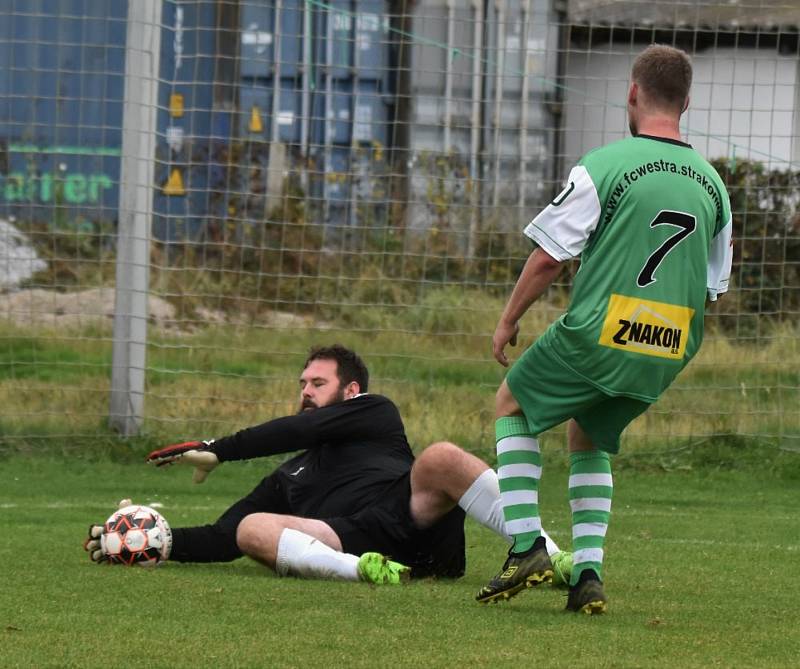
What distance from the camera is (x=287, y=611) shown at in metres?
4.95

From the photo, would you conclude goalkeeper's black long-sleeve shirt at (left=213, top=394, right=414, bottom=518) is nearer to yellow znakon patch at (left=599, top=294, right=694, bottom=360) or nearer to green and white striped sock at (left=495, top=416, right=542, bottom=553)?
green and white striped sock at (left=495, top=416, right=542, bottom=553)

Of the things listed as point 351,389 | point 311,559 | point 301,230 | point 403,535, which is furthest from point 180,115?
point 311,559

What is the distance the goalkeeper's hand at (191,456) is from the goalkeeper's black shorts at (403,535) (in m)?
0.52

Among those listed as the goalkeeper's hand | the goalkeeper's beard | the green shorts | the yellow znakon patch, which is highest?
the yellow znakon patch

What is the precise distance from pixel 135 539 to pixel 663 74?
265 centimetres

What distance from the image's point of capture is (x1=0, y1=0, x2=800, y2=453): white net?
10664mm

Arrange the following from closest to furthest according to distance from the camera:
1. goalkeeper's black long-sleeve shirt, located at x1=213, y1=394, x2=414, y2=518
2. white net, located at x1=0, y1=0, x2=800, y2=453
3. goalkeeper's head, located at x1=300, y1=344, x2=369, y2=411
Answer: goalkeeper's black long-sleeve shirt, located at x1=213, y1=394, x2=414, y2=518 → goalkeeper's head, located at x1=300, y1=344, x2=369, y2=411 → white net, located at x1=0, y1=0, x2=800, y2=453

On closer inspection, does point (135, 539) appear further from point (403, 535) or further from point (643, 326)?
point (643, 326)

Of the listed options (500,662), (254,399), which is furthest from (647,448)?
(500,662)

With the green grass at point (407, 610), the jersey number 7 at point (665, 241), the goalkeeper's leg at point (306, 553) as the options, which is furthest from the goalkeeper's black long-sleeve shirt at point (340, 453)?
the jersey number 7 at point (665, 241)

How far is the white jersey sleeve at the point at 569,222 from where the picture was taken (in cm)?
485

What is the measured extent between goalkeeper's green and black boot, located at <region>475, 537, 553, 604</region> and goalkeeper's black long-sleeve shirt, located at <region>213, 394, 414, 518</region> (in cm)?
100

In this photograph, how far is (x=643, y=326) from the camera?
4910 mm

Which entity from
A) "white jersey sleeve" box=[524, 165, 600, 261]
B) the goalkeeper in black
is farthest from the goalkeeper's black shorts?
"white jersey sleeve" box=[524, 165, 600, 261]
